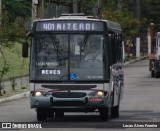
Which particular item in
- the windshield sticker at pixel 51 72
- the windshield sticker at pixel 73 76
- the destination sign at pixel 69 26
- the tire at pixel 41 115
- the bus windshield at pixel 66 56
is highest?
the destination sign at pixel 69 26

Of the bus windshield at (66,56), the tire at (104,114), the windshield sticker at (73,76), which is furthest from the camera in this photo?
the tire at (104,114)

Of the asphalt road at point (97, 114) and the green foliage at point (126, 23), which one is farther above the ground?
the green foliage at point (126, 23)

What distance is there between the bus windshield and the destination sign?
0.17 metres

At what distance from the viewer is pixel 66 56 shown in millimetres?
20531

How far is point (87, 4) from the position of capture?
232 ft

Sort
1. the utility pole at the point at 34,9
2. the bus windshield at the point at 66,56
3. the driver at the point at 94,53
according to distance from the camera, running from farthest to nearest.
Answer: the utility pole at the point at 34,9 < the driver at the point at 94,53 < the bus windshield at the point at 66,56

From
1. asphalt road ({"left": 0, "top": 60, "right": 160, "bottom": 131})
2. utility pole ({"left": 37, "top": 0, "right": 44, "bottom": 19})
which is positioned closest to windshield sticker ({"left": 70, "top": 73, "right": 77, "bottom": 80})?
asphalt road ({"left": 0, "top": 60, "right": 160, "bottom": 131})

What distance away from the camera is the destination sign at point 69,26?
20656 mm

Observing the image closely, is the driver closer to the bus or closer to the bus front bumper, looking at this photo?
the bus

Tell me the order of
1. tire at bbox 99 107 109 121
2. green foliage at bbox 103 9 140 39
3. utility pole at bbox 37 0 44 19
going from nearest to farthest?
1. tire at bbox 99 107 109 121
2. utility pole at bbox 37 0 44 19
3. green foliage at bbox 103 9 140 39

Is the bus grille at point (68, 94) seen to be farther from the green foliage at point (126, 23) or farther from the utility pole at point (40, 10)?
the green foliage at point (126, 23)

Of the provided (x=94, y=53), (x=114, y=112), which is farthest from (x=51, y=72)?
(x=114, y=112)

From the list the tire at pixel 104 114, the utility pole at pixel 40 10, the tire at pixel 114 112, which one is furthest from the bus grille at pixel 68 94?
the utility pole at pixel 40 10

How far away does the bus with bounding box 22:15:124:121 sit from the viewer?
20094mm
